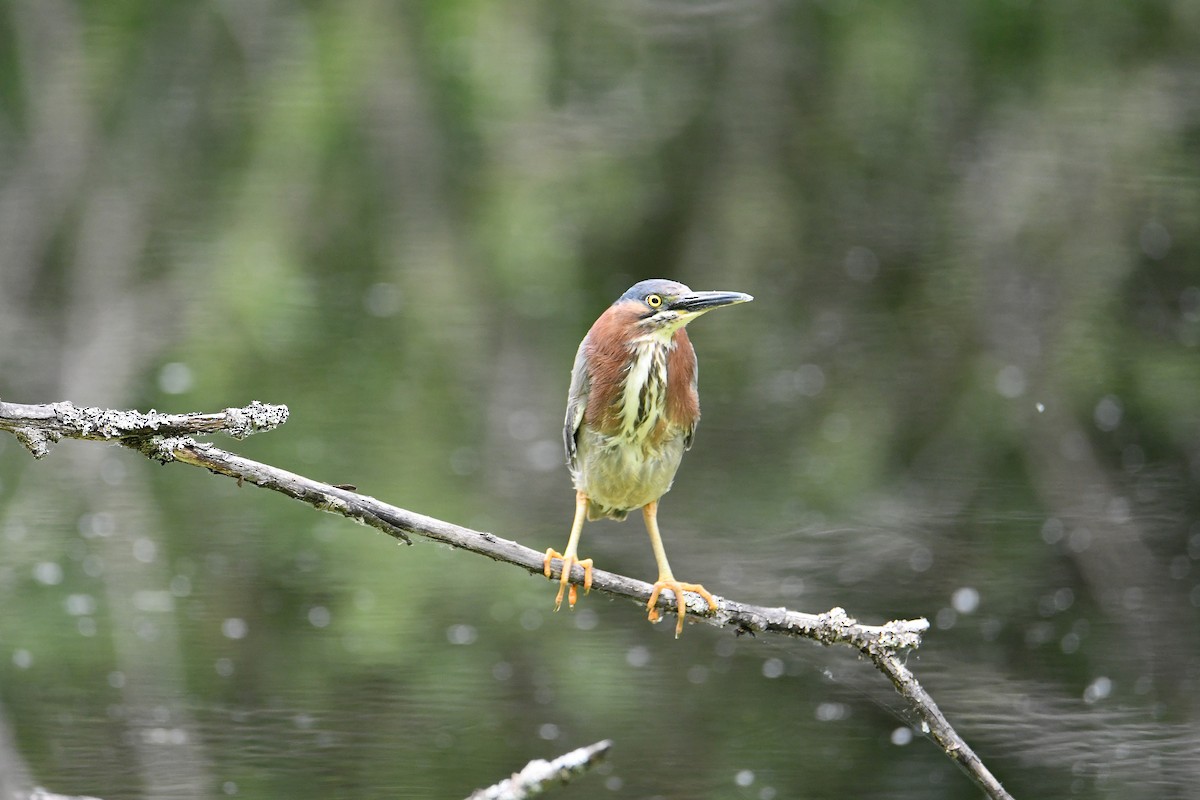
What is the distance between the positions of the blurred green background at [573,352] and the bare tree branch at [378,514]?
148 cm

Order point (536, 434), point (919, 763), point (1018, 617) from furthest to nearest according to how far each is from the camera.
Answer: point (536, 434) → point (1018, 617) → point (919, 763)

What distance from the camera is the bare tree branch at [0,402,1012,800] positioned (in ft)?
5.70

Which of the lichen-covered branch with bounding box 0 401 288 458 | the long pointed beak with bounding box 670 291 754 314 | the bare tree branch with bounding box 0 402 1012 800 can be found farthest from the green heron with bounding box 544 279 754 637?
the lichen-covered branch with bounding box 0 401 288 458

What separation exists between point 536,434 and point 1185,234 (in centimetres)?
258

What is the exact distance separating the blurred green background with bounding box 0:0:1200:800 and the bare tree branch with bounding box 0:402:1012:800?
1.48 metres

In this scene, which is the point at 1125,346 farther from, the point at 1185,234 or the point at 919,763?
the point at 919,763

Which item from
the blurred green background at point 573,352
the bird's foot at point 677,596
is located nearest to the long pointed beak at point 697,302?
the bird's foot at point 677,596

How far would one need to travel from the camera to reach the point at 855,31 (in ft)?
15.7

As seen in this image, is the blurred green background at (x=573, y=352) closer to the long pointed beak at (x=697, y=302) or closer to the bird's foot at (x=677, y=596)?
the bird's foot at (x=677, y=596)

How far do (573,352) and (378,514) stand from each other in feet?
10.2

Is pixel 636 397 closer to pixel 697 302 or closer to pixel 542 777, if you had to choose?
pixel 697 302

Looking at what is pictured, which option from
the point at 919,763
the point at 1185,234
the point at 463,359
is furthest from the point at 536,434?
the point at 1185,234

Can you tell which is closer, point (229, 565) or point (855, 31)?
point (229, 565)

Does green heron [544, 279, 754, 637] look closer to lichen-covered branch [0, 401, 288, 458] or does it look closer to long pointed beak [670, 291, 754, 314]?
long pointed beak [670, 291, 754, 314]
